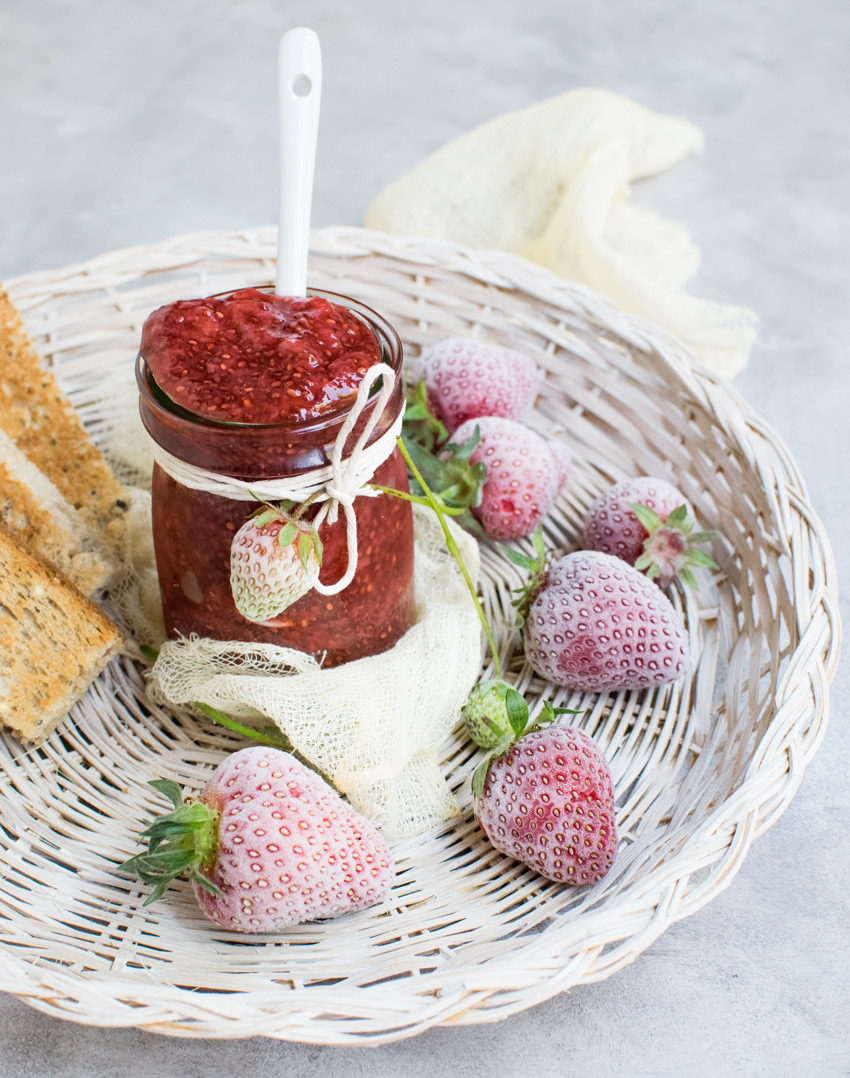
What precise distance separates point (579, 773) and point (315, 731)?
29 cm

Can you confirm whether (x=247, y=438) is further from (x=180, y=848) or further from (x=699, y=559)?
(x=699, y=559)

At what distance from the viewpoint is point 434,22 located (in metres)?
3.05

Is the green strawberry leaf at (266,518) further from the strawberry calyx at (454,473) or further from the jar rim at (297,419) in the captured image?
the strawberry calyx at (454,473)

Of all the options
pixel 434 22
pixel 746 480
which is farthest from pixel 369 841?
pixel 434 22

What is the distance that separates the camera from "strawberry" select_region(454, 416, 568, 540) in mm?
1370

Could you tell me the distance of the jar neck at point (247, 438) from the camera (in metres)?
0.97

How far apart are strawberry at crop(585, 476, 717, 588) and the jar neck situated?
1.38ft

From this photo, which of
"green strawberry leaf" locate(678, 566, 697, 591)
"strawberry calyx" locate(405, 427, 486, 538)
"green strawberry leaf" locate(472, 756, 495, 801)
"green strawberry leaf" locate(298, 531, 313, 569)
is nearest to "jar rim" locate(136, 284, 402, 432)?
"green strawberry leaf" locate(298, 531, 313, 569)

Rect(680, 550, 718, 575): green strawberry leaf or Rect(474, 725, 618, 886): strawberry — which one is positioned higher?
Rect(680, 550, 718, 575): green strawberry leaf

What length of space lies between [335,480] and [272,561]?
102 mm

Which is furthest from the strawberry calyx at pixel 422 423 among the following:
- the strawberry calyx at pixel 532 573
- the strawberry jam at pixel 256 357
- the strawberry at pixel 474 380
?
the strawberry jam at pixel 256 357

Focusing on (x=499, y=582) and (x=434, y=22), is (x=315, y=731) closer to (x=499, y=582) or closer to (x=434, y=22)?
(x=499, y=582)

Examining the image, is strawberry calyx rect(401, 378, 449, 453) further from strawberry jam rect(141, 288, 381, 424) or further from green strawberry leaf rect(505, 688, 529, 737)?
green strawberry leaf rect(505, 688, 529, 737)

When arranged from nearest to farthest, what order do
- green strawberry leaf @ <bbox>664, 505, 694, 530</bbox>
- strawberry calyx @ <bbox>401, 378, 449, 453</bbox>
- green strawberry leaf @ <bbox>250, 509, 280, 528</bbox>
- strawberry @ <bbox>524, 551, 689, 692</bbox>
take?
green strawberry leaf @ <bbox>250, 509, 280, 528</bbox>, strawberry @ <bbox>524, 551, 689, 692</bbox>, green strawberry leaf @ <bbox>664, 505, 694, 530</bbox>, strawberry calyx @ <bbox>401, 378, 449, 453</bbox>
